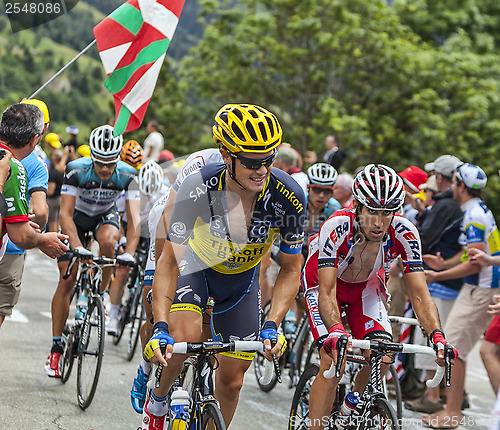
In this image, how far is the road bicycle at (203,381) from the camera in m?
3.79

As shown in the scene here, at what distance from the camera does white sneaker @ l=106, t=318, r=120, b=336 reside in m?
8.84

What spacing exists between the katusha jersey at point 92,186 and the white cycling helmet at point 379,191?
342cm

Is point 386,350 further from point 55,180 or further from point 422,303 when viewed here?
point 55,180

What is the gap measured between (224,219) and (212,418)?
1.14 metres

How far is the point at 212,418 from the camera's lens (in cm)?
386

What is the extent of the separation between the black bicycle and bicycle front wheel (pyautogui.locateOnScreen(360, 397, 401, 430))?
269 cm

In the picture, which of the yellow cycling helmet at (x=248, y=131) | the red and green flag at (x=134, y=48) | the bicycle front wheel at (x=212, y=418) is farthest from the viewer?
the red and green flag at (x=134, y=48)

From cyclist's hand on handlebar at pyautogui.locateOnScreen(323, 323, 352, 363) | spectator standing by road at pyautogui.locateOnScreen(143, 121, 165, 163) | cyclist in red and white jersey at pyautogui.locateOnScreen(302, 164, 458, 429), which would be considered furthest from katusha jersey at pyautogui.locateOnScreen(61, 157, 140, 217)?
spectator standing by road at pyautogui.locateOnScreen(143, 121, 165, 163)

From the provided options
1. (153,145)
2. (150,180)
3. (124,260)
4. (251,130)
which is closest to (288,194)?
(251,130)

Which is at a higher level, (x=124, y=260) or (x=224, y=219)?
(x=224, y=219)

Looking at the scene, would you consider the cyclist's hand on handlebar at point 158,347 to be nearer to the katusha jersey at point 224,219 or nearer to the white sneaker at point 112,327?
the katusha jersey at point 224,219

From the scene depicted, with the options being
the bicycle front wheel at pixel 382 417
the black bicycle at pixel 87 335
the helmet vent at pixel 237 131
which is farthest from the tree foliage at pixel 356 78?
the helmet vent at pixel 237 131

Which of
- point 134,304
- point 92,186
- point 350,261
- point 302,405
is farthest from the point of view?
point 134,304

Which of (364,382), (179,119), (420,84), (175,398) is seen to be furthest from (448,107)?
(175,398)
